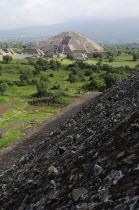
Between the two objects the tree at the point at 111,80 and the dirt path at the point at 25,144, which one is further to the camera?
the tree at the point at 111,80

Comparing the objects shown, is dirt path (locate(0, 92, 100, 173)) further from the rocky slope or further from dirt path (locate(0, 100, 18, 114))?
dirt path (locate(0, 100, 18, 114))

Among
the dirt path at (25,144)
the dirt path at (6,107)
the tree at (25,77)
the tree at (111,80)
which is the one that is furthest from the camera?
the tree at (25,77)

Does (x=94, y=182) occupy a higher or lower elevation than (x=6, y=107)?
higher

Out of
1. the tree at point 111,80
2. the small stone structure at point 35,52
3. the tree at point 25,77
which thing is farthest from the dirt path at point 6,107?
the small stone structure at point 35,52

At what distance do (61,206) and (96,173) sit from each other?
1.31 meters

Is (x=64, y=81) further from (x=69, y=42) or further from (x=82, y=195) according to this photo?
(x=69, y=42)

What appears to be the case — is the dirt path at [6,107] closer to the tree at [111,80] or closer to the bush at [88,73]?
the tree at [111,80]

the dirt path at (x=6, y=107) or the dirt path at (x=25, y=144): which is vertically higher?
the dirt path at (x=25, y=144)

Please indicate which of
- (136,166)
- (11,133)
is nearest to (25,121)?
(11,133)

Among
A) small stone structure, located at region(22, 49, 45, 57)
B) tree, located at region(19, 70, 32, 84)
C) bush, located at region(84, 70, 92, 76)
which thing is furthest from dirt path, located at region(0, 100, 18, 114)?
small stone structure, located at region(22, 49, 45, 57)

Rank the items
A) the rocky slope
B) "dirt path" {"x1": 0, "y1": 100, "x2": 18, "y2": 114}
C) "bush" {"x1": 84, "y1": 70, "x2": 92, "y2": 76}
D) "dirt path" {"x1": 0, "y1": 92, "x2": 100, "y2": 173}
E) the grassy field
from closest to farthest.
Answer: the rocky slope < "dirt path" {"x1": 0, "y1": 92, "x2": 100, "y2": 173} < the grassy field < "dirt path" {"x1": 0, "y1": 100, "x2": 18, "y2": 114} < "bush" {"x1": 84, "y1": 70, "x2": 92, "y2": 76}

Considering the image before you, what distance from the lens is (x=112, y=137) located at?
28.0ft

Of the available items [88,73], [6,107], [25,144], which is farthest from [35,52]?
[25,144]

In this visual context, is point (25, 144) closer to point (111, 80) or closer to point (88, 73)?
point (111, 80)
